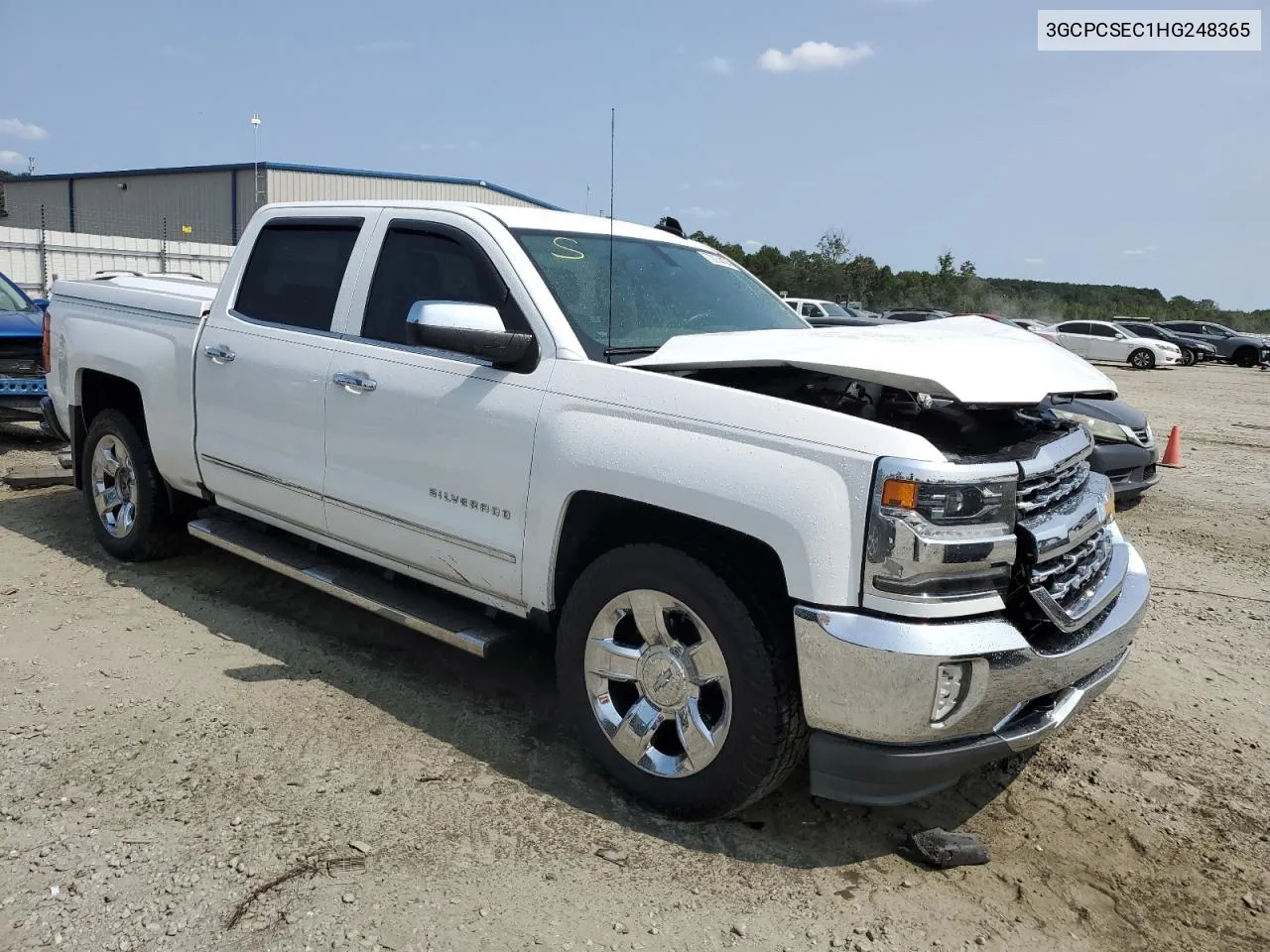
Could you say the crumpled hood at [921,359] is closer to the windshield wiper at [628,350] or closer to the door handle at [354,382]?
the windshield wiper at [628,350]

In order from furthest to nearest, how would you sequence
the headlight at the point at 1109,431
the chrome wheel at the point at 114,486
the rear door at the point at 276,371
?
the headlight at the point at 1109,431
the chrome wheel at the point at 114,486
the rear door at the point at 276,371

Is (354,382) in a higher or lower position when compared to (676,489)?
higher

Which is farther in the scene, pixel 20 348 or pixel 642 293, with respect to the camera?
pixel 20 348

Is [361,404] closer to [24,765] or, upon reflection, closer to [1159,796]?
[24,765]

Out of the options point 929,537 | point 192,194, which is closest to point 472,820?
point 929,537

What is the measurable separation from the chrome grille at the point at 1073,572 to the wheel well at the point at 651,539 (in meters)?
0.76

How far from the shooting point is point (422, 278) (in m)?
4.08

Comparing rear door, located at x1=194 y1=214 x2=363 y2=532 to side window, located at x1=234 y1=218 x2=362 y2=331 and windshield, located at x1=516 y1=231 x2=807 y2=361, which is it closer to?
side window, located at x1=234 y1=218 x2=362 y2=331

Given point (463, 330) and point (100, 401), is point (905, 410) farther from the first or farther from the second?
point (100, 401)

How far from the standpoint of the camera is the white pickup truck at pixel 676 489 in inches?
110

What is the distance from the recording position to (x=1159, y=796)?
3.59m

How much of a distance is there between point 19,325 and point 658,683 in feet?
27.6

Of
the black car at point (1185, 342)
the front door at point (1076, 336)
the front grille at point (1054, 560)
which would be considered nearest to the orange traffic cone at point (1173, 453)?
the front grille at point (1054, 560)

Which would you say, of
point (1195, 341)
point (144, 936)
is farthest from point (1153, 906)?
point (1195, 341)
